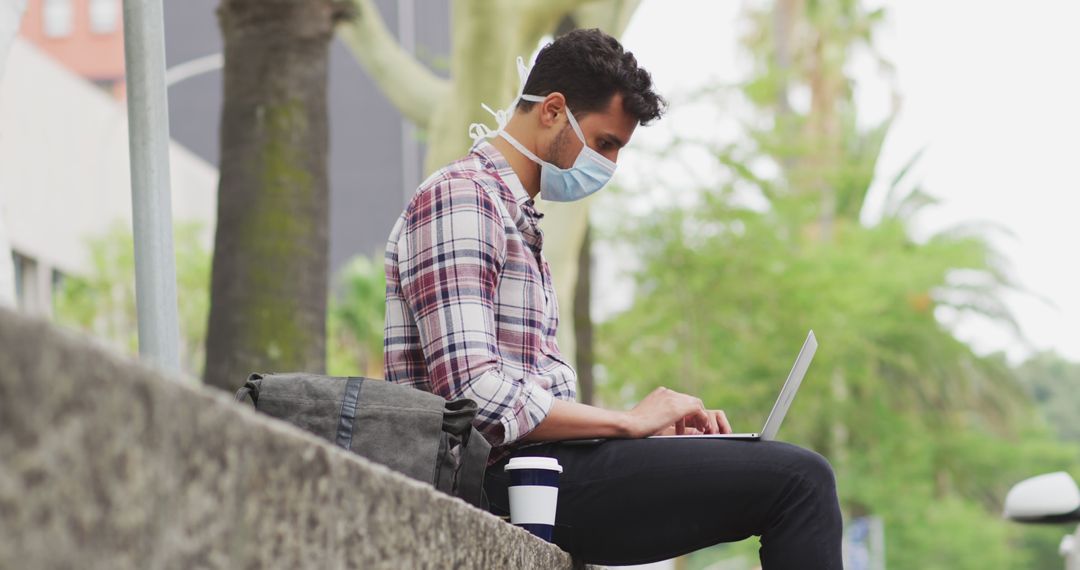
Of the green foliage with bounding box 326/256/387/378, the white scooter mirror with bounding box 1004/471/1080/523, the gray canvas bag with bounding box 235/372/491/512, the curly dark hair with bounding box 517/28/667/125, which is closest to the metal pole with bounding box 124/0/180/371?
the curly dark hair with bounding box 517/28/667/125

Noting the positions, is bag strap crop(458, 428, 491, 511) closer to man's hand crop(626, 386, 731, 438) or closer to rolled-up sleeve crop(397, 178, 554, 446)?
rolled-up sleeve crop(397, 178, 554, 446)

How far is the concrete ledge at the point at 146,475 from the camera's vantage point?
1.18 m

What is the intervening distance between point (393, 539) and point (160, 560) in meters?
0.67

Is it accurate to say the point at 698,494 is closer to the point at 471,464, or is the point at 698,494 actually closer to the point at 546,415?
the point at 546,415

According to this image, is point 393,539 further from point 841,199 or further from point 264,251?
point 841,199

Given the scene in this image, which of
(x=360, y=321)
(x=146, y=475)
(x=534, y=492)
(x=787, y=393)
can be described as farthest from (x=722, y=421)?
(x=360, y=321)

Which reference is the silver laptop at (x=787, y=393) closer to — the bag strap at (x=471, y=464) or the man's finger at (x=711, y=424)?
the man's finger at (x=711, y=424)

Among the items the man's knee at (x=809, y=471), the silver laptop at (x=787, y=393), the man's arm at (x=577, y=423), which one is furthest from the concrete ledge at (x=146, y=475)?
the silver laptop at (x=787, y=393)

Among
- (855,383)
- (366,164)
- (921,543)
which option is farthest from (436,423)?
(366,164)

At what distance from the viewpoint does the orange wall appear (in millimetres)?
59625

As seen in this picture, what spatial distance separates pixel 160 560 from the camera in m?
1.36

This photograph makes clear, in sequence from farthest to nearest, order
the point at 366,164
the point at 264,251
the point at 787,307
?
the point at 366,164, the point at 787,307, the point at 264,251

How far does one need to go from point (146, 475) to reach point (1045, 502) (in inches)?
186

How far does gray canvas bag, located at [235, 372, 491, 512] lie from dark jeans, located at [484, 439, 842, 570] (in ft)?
1.16
